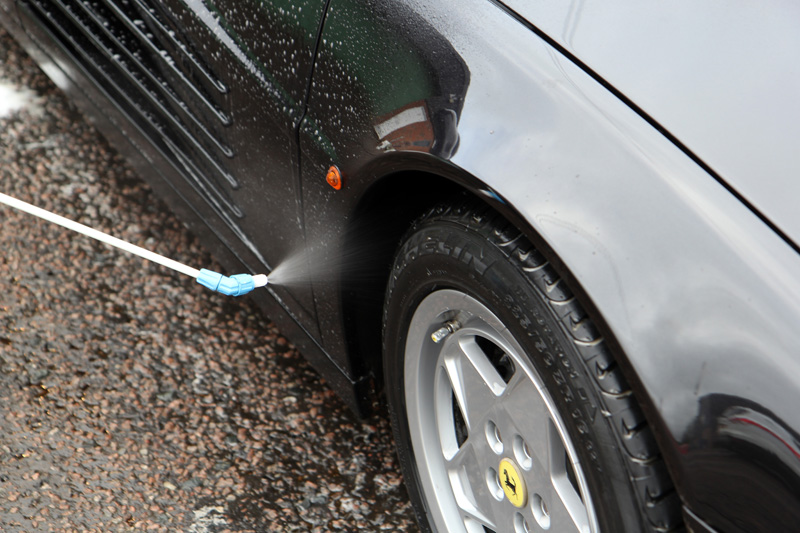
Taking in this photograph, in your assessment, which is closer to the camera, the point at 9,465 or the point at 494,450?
the point at 494,450

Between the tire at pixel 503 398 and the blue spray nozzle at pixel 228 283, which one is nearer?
the tire at pixel 503 398

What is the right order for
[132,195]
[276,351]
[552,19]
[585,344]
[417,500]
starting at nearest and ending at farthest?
[585,344], [552,19], [417,500], [276,351], [132,195]

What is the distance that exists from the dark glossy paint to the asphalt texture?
0.65 metres

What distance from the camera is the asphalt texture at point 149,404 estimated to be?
1907 millimetres

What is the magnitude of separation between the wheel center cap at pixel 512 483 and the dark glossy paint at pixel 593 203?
0.42 meters

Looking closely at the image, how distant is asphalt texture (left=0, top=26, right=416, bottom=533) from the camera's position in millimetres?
1907

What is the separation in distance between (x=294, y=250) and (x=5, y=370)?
0.95m

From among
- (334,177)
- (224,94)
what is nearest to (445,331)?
(334,177)

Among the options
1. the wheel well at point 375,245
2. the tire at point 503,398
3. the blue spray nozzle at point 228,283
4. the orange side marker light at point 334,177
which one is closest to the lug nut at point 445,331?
the tire at point 503,398

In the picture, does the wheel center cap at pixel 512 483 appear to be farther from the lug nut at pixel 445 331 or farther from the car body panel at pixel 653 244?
the car body panel at pixel 653 244

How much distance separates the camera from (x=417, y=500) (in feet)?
5.76

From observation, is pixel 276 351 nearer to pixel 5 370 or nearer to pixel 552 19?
pixel 5 370

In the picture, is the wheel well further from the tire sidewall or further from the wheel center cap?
the wheel center cap

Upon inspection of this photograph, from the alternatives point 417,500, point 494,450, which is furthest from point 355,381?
point 494,450
